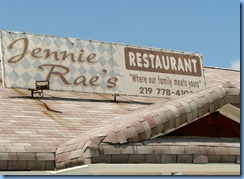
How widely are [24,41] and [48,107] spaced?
2.99 meters

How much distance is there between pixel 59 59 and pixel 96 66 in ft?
4.44

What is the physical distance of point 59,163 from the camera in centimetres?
1187

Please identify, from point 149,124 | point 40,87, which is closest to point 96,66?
point 40,87

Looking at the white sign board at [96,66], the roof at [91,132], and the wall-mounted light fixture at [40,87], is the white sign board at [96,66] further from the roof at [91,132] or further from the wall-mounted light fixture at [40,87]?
the roof at [91,132]

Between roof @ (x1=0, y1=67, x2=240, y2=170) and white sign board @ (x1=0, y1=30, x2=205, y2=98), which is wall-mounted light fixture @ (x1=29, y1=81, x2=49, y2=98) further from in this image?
roof @ (x1=0, y1=67, x2=240, y2=170)

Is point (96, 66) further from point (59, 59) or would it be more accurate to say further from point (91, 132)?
point (91, 132)

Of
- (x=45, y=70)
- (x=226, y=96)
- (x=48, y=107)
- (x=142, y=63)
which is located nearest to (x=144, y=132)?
(x=226, y=96)

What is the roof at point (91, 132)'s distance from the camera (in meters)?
11.1

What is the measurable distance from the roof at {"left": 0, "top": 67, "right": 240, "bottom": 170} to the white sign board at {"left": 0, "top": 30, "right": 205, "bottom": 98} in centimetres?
225

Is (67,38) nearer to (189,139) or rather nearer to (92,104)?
(92,104)

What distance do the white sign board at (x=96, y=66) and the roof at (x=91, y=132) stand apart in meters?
2.25

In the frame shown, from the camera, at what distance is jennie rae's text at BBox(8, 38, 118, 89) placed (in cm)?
1769

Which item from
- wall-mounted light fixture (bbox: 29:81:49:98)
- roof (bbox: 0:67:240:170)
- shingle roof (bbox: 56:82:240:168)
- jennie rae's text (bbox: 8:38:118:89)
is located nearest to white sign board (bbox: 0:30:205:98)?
jennie rae's text (bbox: 8:38:118:89)

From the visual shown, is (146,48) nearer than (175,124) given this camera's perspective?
No
